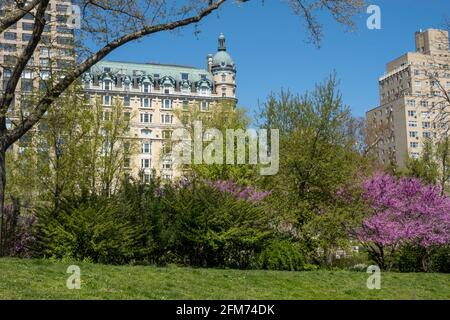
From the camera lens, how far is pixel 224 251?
2081 centimetres

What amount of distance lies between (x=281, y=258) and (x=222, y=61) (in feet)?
258

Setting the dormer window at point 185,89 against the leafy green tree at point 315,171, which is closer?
the leafy green tree at point 315,171

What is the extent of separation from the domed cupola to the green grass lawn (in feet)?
264

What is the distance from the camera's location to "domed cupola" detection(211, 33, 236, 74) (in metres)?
95.5

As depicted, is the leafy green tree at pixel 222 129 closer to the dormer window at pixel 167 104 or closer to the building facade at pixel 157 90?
the building facade at pixel 157 90

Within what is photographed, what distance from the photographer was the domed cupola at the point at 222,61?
313ft

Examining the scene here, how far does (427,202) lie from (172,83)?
7065 cm

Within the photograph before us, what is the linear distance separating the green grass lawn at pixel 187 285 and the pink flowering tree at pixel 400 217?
6.95 meters

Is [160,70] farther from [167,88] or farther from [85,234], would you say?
[85,234]

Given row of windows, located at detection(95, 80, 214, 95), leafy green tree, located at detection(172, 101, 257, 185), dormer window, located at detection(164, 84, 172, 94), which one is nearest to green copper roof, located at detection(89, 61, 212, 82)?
Result: row of windows, located at detection(95, 80, 214, 95)

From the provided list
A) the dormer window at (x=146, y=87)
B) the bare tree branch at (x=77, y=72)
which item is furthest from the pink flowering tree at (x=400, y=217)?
the dormer window at (x=146, y=87)

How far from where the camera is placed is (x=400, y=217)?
25500 millimetres

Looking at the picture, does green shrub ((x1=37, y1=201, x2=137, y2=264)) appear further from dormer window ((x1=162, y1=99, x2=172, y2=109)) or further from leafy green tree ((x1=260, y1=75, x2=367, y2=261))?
dormer window ((x1=162, y1=99, x2=172, y2=109))

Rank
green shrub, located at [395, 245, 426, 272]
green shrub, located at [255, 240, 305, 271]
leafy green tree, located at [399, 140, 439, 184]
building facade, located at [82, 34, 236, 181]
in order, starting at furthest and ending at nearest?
building facade, located at [82, 34, 236, 181]
leafy green tree, located at [399, 140, 439, 184]
green shrub, located at [395, 245, 426, 272]
green shrub, located at [255, 240, 305, 271]
